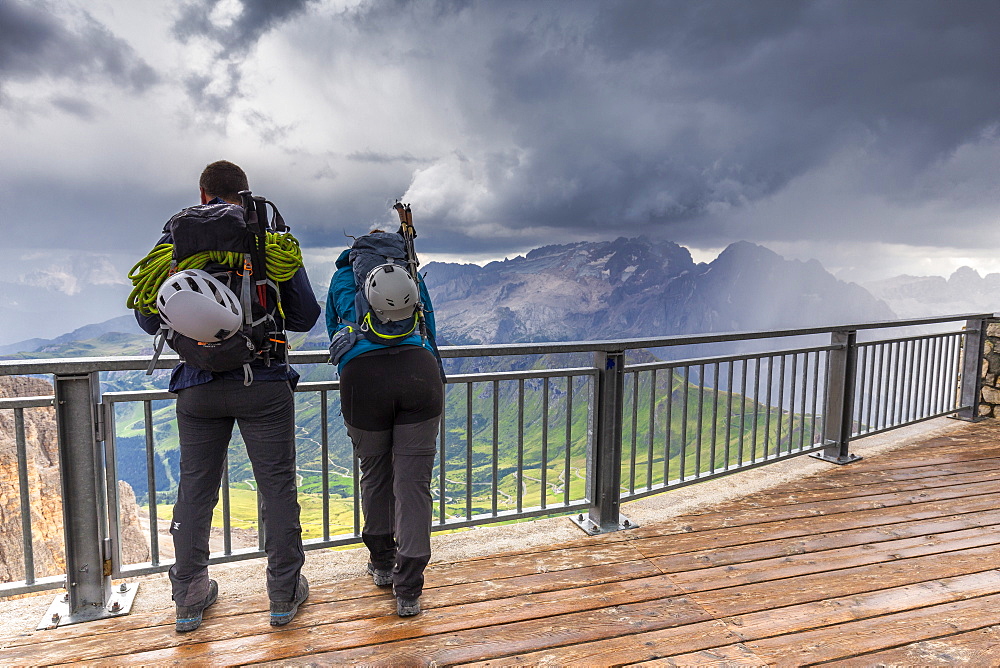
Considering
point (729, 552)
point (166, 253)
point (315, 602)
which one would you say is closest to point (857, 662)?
point (729, 552)

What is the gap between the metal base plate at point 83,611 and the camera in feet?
8.14

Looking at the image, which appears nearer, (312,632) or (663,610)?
(312,632)

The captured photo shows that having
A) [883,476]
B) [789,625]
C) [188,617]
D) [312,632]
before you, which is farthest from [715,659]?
[883,476]

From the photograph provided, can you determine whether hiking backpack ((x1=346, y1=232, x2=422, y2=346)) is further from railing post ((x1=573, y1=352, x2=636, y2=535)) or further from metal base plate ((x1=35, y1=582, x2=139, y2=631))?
metal base plate ((x1=35, y1=582, x2=139, y2=631))

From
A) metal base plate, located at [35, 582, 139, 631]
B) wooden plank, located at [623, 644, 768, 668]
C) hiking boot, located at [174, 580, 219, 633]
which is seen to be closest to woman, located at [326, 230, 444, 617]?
hiking boot, located at [174, 580, 219, 633]

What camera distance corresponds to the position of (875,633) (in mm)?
2430

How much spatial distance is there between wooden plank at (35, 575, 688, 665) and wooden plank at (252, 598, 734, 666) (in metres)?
0.04

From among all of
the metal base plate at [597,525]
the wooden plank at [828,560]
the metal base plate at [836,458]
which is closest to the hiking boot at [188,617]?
the metal base plate at [597,525]

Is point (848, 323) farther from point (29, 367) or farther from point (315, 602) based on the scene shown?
point (29, 367)

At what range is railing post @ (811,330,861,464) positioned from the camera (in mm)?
4805

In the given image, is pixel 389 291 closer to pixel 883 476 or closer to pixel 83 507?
pixel 83 507

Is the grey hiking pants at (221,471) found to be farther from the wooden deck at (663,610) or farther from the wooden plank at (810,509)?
the wooden plank at (810,509)

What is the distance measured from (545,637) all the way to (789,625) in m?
1.05

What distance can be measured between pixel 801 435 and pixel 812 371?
52cm
